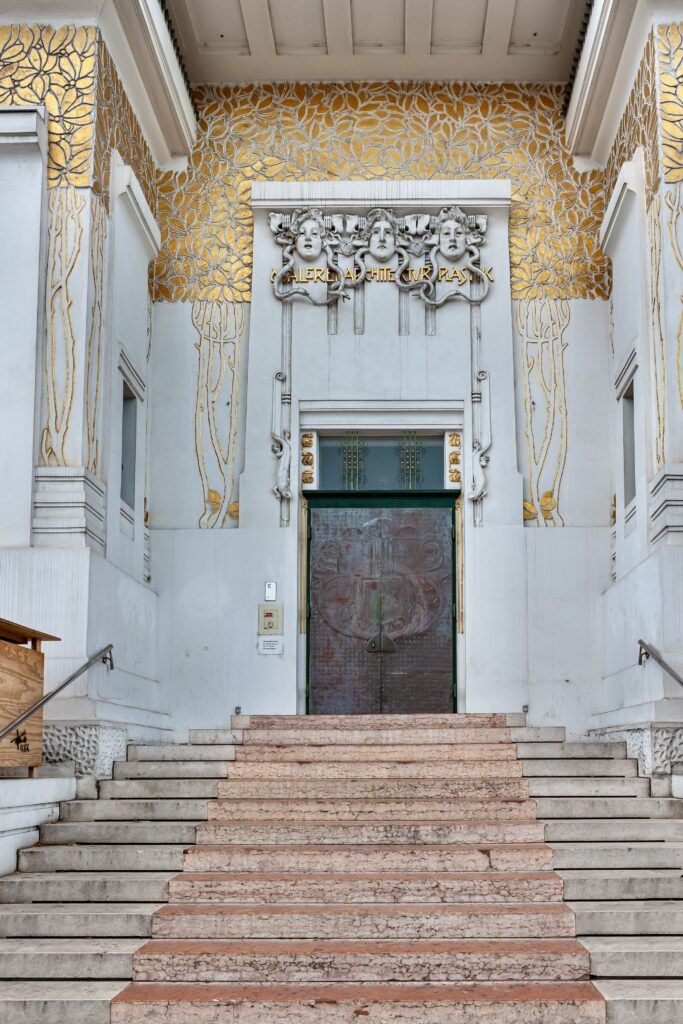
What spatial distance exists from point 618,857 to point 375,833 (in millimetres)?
1221

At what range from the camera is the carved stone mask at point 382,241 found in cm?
1098

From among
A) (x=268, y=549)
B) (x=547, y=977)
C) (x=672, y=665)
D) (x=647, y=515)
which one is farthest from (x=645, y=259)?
(x=547, y=977)

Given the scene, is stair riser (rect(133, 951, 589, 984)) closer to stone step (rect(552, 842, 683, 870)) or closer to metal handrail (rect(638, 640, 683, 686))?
stone step (rect(552, 842, 683, 870))

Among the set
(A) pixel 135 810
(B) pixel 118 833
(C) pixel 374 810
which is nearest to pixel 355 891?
(C) pixel 374 810

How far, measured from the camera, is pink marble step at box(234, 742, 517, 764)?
312 inches

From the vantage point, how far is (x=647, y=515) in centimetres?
892

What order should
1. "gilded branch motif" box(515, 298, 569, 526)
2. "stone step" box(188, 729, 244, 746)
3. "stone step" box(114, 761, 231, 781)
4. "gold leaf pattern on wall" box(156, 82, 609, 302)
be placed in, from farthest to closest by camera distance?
"gold leaf pattern on wall" box(156, 82, 609, 302) < "gilded branch motif" box(515, 298, 569, 526) < "stone step" box(188, 729, 244, 746) < "stone step" box(114, 761, 231, 781)

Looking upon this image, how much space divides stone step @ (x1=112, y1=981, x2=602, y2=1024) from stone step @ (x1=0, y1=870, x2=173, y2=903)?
96 centimetres

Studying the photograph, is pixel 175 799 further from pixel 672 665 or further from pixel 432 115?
pixel 432 115

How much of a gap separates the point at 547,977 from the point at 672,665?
10.1ft

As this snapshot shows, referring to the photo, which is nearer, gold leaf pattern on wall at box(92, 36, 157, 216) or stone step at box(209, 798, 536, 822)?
stone step at box(209, 798, 536, 822)

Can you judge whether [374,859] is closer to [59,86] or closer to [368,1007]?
[368,1007]

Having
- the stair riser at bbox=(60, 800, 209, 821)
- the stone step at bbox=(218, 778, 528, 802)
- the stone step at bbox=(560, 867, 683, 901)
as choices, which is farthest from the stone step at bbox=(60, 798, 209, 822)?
the stone step at bbox=(560, 867, 683, 901)

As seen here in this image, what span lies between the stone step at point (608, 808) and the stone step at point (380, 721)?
5.99 feet
